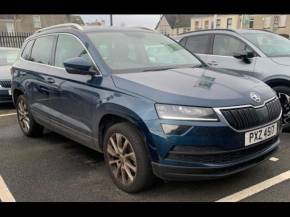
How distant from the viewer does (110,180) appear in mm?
3738

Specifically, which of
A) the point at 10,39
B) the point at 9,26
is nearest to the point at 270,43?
the point at 10,39

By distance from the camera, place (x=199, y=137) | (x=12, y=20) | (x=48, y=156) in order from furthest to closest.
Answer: (x=12, y=20) → (x=48, y=156) → (x=199, y=137)

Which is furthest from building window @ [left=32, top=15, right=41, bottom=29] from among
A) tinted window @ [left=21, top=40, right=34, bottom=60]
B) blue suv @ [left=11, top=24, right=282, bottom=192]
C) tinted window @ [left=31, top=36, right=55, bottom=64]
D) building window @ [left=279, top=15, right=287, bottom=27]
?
blue suv @ [left=11, top=24, right=282, bottom=192]

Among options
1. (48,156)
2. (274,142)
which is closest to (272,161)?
(274,142)

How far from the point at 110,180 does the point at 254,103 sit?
1786mm

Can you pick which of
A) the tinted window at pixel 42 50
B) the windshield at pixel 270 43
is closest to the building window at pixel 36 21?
the tinted window at pixel 42 50

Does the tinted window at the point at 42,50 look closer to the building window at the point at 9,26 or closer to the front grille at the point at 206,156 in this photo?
the front grille at the point at 206,156

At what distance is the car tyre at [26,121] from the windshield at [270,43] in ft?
13.1

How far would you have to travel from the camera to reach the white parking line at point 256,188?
3.19 metres

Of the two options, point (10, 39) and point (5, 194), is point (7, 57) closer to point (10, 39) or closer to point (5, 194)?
point (5, 194)

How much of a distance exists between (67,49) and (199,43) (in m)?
3.31

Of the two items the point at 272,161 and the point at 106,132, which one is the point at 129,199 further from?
the point at 272,161

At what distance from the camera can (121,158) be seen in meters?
3.40

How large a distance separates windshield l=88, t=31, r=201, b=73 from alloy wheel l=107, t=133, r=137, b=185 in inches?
30.6
